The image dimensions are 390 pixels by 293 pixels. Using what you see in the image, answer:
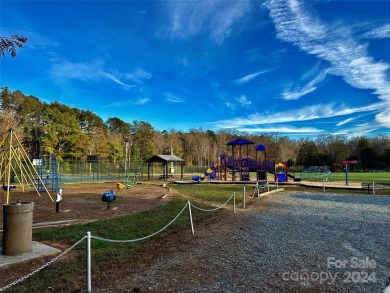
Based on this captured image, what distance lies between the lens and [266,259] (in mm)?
6215

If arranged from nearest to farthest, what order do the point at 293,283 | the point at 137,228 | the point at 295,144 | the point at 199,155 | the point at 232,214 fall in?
the point at 293,283 < the point at 137,228 < the point at 232,214 < the point at 199,155 < the point at 295,144

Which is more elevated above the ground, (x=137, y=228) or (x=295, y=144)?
(x=295, y=144)

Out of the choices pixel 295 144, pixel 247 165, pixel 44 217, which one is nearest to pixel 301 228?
pixel 44 217

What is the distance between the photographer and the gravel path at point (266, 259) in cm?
486

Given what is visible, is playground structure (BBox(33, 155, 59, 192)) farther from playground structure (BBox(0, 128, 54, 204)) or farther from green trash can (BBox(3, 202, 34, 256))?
green trash can (BBox(3, 202, 34, 256))

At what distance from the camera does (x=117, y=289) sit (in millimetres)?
4605

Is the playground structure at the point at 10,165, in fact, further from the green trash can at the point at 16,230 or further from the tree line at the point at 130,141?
the tree line at the point at 130,141

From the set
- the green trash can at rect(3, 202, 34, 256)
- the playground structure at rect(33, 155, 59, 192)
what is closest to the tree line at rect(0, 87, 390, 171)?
the playground structure at rect(33, 155, 59, 192)

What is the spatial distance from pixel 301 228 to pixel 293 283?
470cm

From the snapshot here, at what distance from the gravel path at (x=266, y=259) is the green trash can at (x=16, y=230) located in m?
2.26

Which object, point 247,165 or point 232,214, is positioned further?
point 247,165

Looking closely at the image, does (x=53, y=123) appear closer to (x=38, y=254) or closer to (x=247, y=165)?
(x=247, y=165)

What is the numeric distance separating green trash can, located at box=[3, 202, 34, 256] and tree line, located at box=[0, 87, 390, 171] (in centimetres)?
3280

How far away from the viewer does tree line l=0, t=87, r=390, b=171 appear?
170 feet
